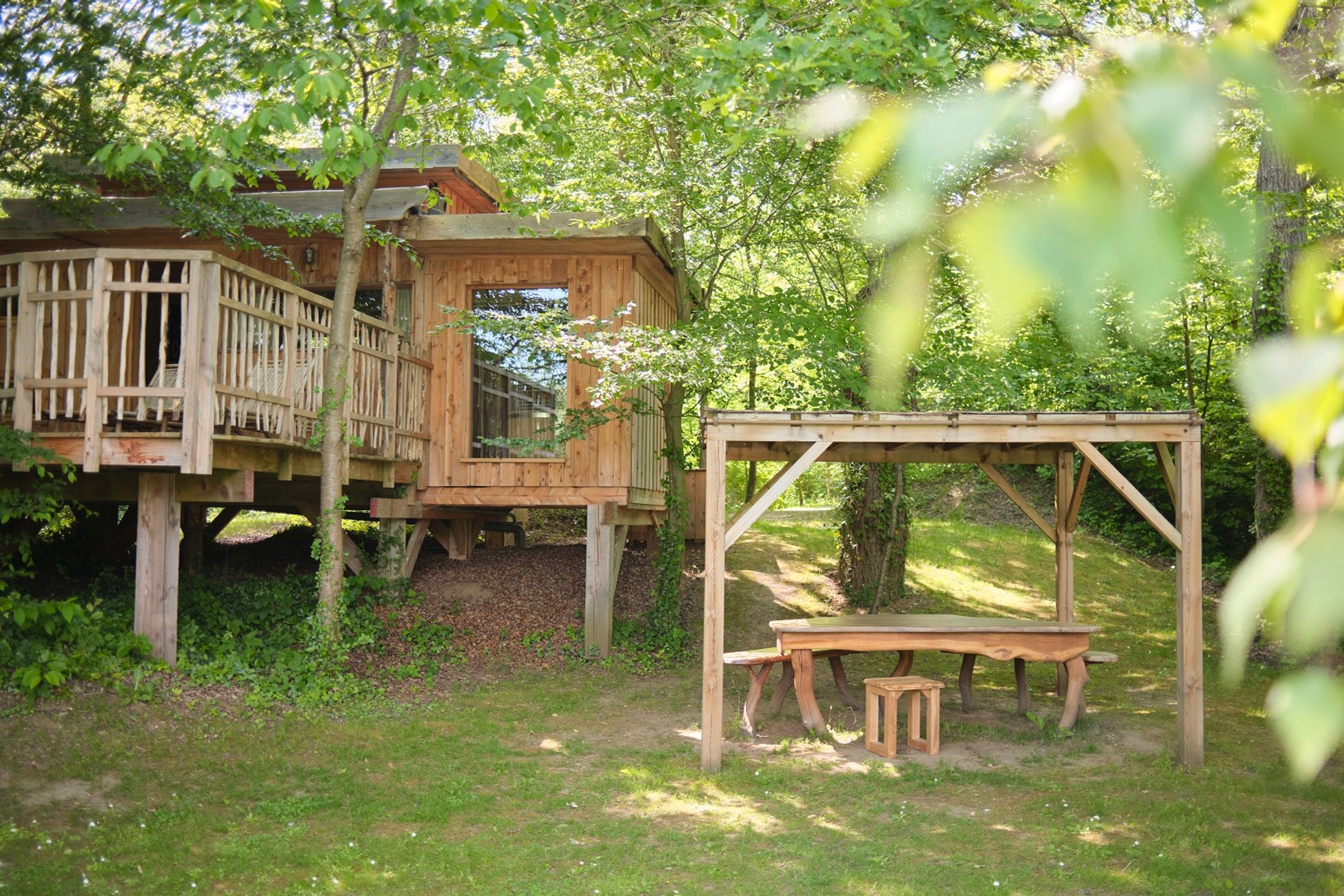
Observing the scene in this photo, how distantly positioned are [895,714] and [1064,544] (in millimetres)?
3143

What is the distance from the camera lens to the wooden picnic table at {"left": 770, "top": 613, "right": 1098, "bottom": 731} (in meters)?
8.67

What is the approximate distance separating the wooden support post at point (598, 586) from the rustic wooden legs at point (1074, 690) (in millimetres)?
4487

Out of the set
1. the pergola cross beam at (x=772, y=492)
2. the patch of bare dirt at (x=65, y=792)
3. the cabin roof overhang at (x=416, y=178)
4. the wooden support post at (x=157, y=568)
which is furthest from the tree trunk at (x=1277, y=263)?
the patch of bare dirt at (x=65, y=792)

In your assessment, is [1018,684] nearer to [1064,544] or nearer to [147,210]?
[1064,544]

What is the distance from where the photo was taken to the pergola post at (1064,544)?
403 inches

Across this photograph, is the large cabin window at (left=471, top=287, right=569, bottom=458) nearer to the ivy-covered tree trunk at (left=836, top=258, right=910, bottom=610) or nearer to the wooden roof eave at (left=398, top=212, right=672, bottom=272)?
the wooden roof eave at (left=398, top=212, right=672, bottom=272)

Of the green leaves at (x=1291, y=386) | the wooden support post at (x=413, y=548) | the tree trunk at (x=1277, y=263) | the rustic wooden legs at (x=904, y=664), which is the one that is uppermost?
the tree trunk at (x=1277, y=263)

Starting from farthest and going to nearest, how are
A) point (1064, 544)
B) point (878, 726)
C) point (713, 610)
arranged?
1. point (1064, 544)
2. point (878, 726)
3. point (713, 610)

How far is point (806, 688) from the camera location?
28.7 ft

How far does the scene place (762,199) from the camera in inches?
472

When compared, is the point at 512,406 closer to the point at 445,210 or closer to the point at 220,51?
the point at 445,210

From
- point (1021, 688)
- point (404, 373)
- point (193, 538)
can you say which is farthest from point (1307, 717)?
point (193, 538)

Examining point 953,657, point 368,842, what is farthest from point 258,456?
point 953,657

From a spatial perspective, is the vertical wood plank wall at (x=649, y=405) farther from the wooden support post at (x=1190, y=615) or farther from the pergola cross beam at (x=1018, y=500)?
the wooden support post at (x=1190, y=615)
